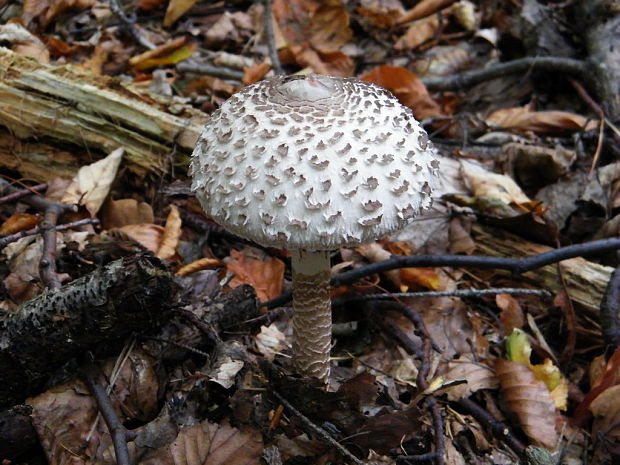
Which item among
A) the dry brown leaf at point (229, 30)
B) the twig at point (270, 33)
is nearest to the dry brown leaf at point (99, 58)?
the dry brown leaf at point (229, 30)

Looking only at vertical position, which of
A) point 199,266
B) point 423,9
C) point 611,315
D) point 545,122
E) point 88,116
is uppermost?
point 423,9

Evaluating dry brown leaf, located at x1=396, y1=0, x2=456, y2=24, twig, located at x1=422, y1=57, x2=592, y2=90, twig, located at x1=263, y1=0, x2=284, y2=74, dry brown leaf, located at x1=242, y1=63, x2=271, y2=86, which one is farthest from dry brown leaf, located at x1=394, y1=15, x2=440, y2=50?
twig, located at x1=263, y1=0, x2=284, y2=74

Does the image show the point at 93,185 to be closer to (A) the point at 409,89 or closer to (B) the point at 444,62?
(A) the point at 409,89

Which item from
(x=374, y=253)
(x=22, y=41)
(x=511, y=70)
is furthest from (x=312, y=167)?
(x=511, y=70)

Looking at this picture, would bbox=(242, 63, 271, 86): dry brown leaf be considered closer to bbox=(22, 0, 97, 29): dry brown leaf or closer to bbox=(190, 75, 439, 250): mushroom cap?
bbox=(22, 0, 97, 29): dry brown leaf

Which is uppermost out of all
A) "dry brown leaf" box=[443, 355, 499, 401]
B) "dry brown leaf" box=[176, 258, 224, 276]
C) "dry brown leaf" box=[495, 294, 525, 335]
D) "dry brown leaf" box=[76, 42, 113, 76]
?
"dry brown leaf" box=[76, 42, 113, 76]

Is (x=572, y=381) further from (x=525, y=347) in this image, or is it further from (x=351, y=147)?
(x=351, y=147)

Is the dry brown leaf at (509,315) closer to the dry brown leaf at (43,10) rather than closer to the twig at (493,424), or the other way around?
the twig at (493,424)
